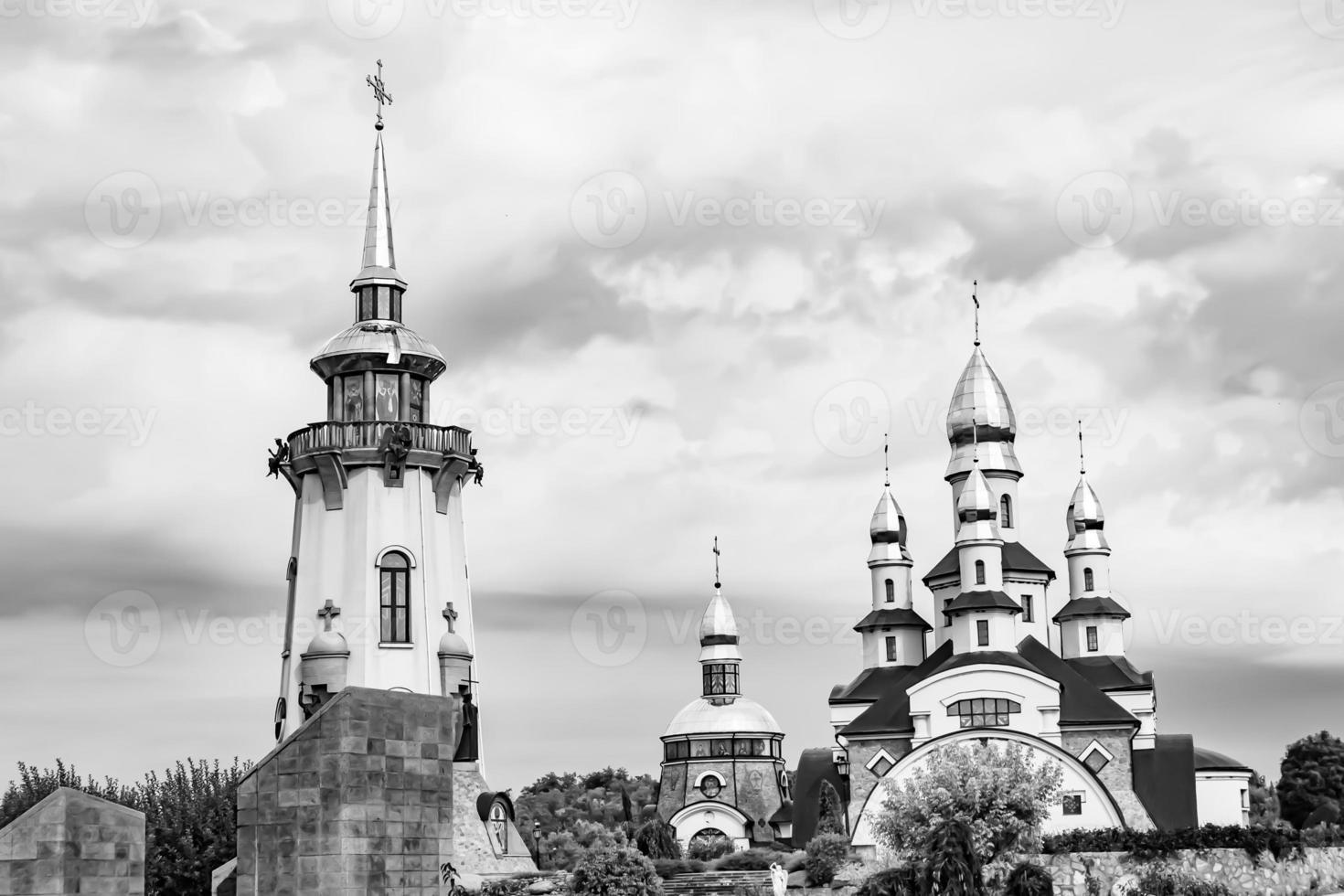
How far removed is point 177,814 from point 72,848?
36.4 meters

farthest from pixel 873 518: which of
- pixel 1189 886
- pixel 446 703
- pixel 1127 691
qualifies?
pixel 446 703

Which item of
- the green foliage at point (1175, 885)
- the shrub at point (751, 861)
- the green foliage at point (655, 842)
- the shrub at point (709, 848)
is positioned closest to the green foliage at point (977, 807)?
the green foliage at point (1175, 885)

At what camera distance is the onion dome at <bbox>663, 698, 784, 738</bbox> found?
279 feet

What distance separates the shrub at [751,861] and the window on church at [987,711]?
329 inches

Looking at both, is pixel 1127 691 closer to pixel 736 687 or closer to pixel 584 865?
pixel 736 687

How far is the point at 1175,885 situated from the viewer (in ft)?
136

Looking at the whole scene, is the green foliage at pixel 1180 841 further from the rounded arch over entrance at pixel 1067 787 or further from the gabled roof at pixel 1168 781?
the gabled roof at pixel 1168 781

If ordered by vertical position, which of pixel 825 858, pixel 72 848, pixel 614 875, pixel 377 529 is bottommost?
pixel 614 875

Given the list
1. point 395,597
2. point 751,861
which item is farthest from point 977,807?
point 395,597

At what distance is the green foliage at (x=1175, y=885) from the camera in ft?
135

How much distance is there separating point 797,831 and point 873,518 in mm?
15290

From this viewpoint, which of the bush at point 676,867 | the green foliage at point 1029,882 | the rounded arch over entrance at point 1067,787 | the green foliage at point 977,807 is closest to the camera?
the green foliage at point 1029,882

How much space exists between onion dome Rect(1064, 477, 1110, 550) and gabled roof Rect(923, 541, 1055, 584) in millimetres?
2537

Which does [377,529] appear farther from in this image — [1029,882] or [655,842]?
[1029,882]
